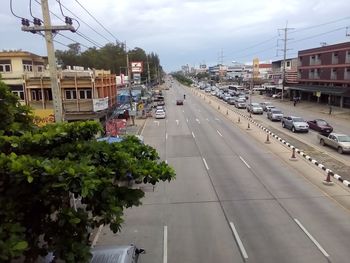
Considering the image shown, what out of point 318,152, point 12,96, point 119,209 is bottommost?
point 318,152

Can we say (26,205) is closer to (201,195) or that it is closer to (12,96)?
(12,96)

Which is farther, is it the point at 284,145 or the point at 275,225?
the point at 284,145

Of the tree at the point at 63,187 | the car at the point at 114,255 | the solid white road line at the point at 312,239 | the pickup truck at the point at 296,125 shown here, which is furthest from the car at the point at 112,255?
the pickup truck at the point at 296,125

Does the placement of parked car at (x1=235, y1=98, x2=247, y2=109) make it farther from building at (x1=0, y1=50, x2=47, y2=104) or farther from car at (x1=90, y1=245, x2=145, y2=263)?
car at (x1=90, y1=245, x2=145, y2=263)

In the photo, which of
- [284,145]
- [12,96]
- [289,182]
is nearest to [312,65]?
[284,145]

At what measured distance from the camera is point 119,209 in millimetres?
6566

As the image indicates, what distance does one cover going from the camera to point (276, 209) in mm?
15383

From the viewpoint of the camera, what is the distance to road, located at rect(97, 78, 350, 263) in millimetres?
11703

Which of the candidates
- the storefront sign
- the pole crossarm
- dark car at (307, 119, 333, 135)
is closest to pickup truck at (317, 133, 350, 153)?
dark car at (307, 119, 333, 135)

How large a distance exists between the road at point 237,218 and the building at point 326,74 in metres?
40.5

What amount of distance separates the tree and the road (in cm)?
507

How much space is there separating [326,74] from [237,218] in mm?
58082

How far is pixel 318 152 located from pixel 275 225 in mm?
15720

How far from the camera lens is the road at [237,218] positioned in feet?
38.4
